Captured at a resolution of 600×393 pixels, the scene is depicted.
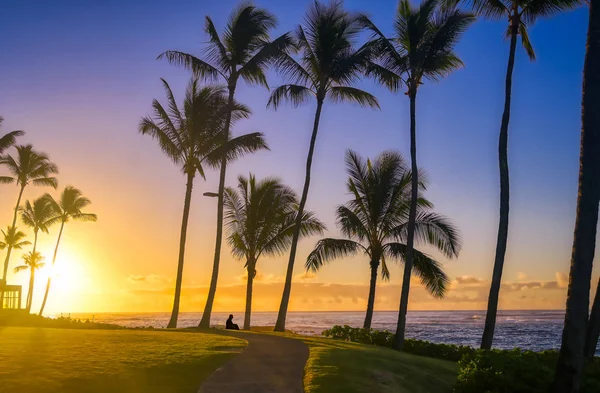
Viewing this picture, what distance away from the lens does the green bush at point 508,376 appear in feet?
40.2

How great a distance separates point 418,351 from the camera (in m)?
23.8

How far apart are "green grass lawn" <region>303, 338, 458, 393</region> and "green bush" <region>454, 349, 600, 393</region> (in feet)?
4.67

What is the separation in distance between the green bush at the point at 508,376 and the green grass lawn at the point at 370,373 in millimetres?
1422

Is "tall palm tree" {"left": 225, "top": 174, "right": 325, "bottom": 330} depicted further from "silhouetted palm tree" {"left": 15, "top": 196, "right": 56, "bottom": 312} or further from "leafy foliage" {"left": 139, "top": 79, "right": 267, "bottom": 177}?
"silhouetted palm tree" {"left": 15, "top": 196, "right": 56, "bottom": 312}

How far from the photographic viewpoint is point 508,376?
12516 millimetres

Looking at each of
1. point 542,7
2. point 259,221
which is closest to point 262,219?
point 259,221

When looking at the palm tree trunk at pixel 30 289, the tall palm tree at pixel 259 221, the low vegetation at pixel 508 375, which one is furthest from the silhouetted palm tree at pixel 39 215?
the low vegetation at pixel 508 375

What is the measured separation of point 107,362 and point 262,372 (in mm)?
3701

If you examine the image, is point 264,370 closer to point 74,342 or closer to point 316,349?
point 316,349

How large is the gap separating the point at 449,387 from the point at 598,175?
6585 mm

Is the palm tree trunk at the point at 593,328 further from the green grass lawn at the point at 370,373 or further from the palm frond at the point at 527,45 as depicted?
the palm frond at the point at 527,45

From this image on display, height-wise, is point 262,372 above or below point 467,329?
above

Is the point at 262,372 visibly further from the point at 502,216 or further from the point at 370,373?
the point at 502,216

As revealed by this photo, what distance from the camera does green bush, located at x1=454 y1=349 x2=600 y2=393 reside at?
12240 mm
